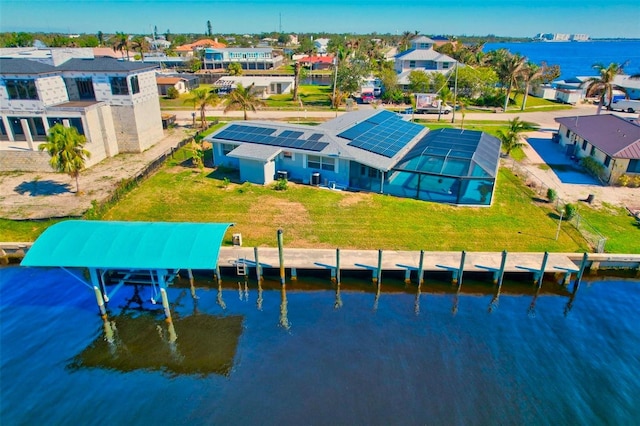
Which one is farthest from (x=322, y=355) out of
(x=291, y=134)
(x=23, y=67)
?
(x=23, y=67)

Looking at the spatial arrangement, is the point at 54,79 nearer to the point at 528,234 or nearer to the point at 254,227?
the point at 254,227

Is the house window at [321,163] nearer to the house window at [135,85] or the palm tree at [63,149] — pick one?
the palm tree at [63,149]

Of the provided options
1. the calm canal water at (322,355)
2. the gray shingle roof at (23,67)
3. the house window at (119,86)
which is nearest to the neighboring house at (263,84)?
the house window at (119,86)

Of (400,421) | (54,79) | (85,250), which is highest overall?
(54,79)

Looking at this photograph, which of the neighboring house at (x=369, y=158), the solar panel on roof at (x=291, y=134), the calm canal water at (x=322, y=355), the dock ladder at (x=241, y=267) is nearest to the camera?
the calm canal water at (x=322, y=355)

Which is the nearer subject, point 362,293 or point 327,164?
point 362,293

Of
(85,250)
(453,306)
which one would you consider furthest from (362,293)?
(85,250)

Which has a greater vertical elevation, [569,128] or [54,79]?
[54,79]

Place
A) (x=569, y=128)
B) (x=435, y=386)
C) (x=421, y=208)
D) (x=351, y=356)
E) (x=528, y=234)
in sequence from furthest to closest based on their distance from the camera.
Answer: (x=569, y=128)
(x=421, y=208)
(x=528, y=234)
(x=351, y=356)
(x=435, y=386)
